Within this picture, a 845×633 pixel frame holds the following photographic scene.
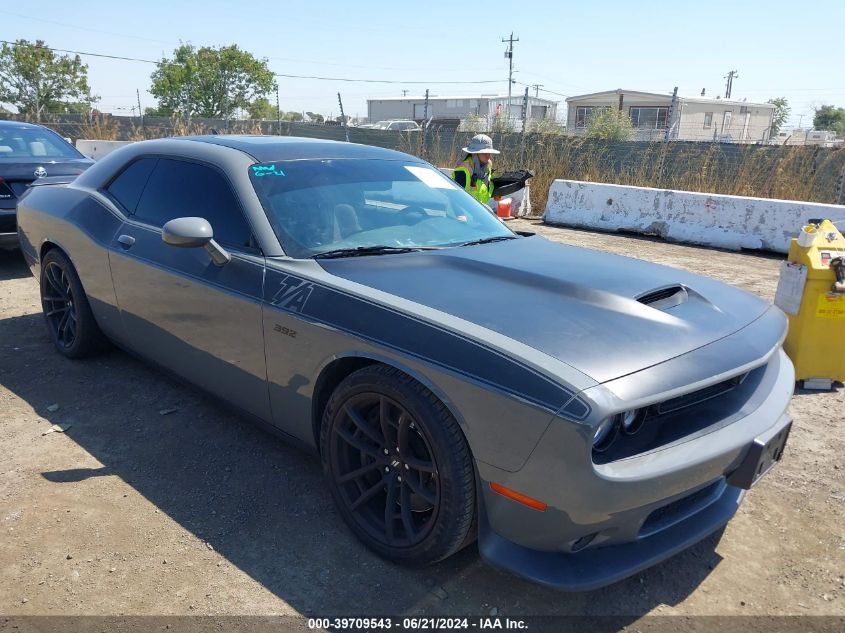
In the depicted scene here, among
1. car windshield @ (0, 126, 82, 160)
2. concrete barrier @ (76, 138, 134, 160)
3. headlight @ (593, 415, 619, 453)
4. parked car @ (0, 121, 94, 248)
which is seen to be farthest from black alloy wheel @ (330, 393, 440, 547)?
concrete barrier @ (76, 138, 134, 160)

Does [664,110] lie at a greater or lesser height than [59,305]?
greater

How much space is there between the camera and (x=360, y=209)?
128 inches

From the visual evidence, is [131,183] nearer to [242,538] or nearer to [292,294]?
[292,294]

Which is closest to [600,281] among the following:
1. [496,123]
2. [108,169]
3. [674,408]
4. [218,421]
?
[674,408]

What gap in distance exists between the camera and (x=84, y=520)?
2.84 metres

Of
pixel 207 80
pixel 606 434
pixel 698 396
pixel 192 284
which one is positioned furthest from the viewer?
pixel 207 80

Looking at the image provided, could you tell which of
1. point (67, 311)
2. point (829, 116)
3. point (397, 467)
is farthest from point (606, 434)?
point (829, 116)

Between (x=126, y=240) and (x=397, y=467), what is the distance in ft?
7.48

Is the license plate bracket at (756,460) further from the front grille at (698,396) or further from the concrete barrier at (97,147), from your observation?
the concrete barrier at (97,147)

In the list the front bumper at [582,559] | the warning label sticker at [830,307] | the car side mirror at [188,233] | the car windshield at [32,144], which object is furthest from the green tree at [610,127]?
the front bumper at [582,559]

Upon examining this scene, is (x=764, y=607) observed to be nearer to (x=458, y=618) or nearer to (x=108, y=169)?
(x=458, y=618)

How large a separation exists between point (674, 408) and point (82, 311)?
378 centimetres

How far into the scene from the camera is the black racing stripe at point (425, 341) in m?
1.99

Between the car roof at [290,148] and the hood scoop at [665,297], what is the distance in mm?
1827
